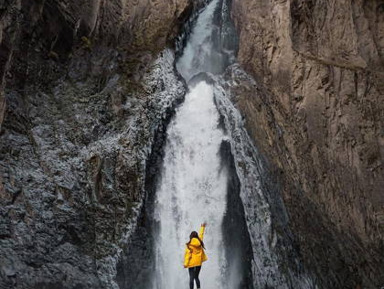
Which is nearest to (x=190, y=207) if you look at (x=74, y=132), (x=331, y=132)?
(x=74, y=132)

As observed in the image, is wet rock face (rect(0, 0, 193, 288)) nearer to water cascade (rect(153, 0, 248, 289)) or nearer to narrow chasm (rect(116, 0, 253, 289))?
narrow chasm (rect(116, 0, 253, 289))

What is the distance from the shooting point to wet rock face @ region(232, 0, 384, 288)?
12.3m

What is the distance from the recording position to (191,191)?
47.3 ft

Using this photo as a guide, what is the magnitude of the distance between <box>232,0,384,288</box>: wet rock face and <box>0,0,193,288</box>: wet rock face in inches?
169

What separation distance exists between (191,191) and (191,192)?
38 mm

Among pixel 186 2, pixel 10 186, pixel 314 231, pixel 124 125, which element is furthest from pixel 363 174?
pixel 186 2

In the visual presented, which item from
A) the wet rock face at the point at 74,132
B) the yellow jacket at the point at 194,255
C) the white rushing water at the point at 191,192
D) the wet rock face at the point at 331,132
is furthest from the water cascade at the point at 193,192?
the yellow jacket at the point at 194,255

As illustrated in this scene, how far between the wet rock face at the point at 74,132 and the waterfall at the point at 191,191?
82 cm

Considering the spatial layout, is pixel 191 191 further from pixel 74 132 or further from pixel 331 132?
pixel 331 132

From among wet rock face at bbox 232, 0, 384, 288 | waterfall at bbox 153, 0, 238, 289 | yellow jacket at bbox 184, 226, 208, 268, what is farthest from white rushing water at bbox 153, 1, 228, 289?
yellow jacket at bbox 184, 226, 208, 268

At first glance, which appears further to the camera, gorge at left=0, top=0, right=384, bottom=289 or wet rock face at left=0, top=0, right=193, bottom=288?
gorge at left=0, top=0, right=384, bottom=289

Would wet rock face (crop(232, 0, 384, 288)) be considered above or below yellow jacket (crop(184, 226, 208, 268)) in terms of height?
above

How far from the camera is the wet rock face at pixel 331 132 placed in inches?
485

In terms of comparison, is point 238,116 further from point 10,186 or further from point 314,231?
point 10,186
